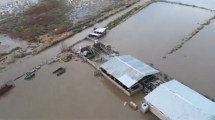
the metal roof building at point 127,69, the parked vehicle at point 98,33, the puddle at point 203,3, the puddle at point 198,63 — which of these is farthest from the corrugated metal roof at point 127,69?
the puddle at point 203,3

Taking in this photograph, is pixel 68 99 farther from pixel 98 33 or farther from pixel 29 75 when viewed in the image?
pixel 98 33

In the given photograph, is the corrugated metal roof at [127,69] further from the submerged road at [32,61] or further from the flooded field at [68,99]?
the submerged road at [32,61]

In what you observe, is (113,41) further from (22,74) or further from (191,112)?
(191,112)

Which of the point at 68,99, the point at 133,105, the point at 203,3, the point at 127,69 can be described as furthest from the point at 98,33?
the point at 203,3

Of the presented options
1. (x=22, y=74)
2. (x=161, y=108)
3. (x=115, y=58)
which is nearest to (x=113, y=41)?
(x=115, y=58)

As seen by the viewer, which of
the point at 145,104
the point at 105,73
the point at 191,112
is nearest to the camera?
the point at 191,112

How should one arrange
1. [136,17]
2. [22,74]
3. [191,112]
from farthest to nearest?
[136,17] → [22,74] → [191,112]

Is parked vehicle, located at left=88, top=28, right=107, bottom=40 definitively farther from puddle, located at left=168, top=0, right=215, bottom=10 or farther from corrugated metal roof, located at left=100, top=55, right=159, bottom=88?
puddle, located at left=168, top=0, right=215, bottom=10
